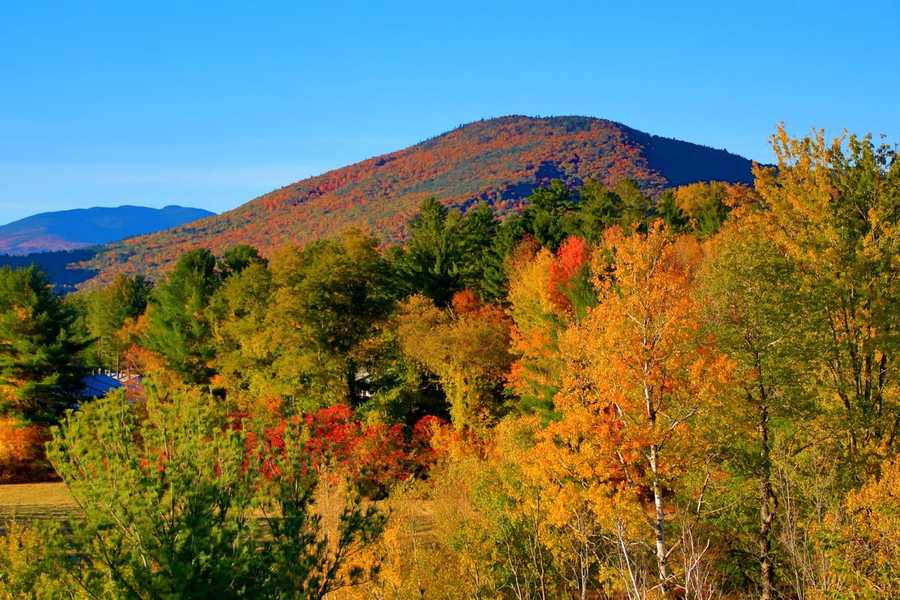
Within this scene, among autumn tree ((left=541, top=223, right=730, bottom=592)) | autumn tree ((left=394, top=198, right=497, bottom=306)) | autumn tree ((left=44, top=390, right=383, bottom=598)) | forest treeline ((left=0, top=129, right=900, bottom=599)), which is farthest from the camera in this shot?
autumn tree ((left=394, top=198, right=497, bottom=306))

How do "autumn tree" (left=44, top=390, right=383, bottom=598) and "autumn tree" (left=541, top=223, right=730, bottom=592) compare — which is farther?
"autumn tree" (left=541, top=223, right=730, bottom=592)

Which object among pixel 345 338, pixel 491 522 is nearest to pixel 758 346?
pixel 491 522

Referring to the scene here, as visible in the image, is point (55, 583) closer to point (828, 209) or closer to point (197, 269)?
point (828, 209)

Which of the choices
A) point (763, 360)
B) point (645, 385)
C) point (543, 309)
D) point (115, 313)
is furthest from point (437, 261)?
point (115, 313)

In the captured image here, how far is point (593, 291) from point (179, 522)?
26545 millimetres

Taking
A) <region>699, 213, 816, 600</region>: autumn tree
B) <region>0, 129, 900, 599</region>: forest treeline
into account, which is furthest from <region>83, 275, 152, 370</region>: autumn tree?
<region>699, 213, 816, 600</region>: autumn tree

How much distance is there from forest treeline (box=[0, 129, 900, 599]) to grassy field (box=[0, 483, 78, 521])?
2.88 metres

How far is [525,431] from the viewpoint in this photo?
29953mm

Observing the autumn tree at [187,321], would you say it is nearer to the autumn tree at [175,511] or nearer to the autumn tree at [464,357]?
the autumn tree at [464,357]

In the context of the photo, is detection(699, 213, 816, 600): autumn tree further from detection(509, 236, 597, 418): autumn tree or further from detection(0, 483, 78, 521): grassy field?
detection(0, 483, 78, 521): grassy field

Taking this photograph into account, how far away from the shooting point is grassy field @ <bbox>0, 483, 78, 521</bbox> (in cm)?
3242

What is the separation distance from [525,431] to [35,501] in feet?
81.1

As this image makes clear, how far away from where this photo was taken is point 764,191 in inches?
845

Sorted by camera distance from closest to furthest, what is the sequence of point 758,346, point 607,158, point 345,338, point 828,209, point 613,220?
1. point 758,346
2. point 828,209
3. point 345,338
4. point 613,220
5. point 607,158
